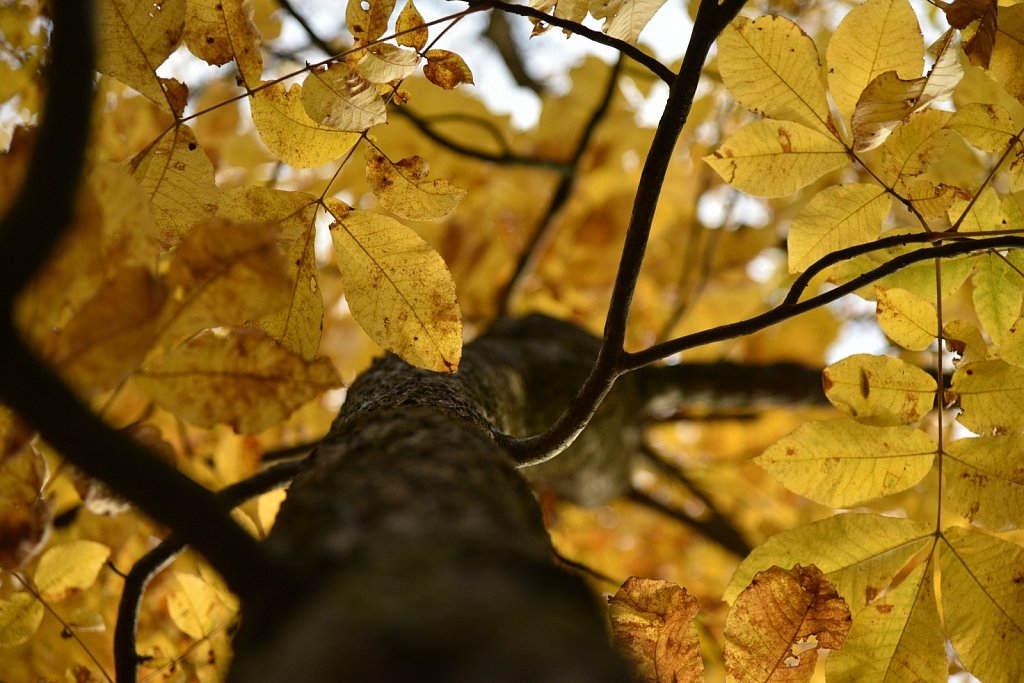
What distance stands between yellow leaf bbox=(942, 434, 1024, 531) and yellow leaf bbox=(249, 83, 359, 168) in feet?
2.92

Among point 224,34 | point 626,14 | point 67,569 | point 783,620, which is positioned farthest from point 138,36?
point 783,620

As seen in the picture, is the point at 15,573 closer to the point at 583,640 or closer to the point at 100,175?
the point at 100,175

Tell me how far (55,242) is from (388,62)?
1.91 ft

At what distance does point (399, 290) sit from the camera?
0.85 m

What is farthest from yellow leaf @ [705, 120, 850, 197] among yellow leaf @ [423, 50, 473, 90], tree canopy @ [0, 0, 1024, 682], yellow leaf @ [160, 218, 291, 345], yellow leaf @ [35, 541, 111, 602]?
yellow leaf @ [35, 541, 111, 602]

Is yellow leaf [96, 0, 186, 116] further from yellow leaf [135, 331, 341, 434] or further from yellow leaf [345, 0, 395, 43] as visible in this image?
yellow leaf [135, 331, 341, 434]

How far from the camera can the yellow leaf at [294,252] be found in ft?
2.65

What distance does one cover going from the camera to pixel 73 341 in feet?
1.57

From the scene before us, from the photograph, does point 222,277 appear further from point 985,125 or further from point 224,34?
point 985,125

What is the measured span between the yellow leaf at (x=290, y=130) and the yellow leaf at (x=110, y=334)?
0.43 metres

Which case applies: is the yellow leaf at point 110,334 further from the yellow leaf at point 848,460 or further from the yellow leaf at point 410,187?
the yellow leaf at point 848,460

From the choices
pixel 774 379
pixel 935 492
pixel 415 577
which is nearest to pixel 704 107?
pixel 774 379

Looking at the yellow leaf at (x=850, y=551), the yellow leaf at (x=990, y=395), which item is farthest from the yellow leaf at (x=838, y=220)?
the yellow leaf at (x=850, y=551)

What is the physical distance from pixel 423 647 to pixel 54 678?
0.97 m
